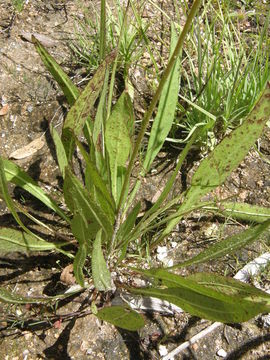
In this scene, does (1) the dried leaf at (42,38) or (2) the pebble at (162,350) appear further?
(1) the dried leaf at (42,38)

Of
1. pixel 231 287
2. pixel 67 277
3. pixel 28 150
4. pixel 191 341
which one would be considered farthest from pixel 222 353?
pixel 28 150

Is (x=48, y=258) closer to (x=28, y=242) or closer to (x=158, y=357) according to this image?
(x=28, y=242)

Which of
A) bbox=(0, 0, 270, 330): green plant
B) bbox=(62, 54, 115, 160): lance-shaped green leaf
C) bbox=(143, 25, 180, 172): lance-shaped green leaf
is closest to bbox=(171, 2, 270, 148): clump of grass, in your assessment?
bbox=(143, 25, 180, 172): lance-shaped green leaf

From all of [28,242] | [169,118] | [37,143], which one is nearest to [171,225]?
[169,118]

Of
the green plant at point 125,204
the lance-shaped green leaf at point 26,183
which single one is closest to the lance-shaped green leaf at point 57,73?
the green plant at point 125,204

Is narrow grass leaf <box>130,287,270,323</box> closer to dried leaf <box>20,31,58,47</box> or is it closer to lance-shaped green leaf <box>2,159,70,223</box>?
lance-shaped green leaf <box>2,159,70,223</box>

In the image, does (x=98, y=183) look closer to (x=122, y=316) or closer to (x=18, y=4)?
(x=122, y=316)

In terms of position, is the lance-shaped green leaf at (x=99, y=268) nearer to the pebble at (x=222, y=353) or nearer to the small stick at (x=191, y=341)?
the small stick at (x=191, y=341)
